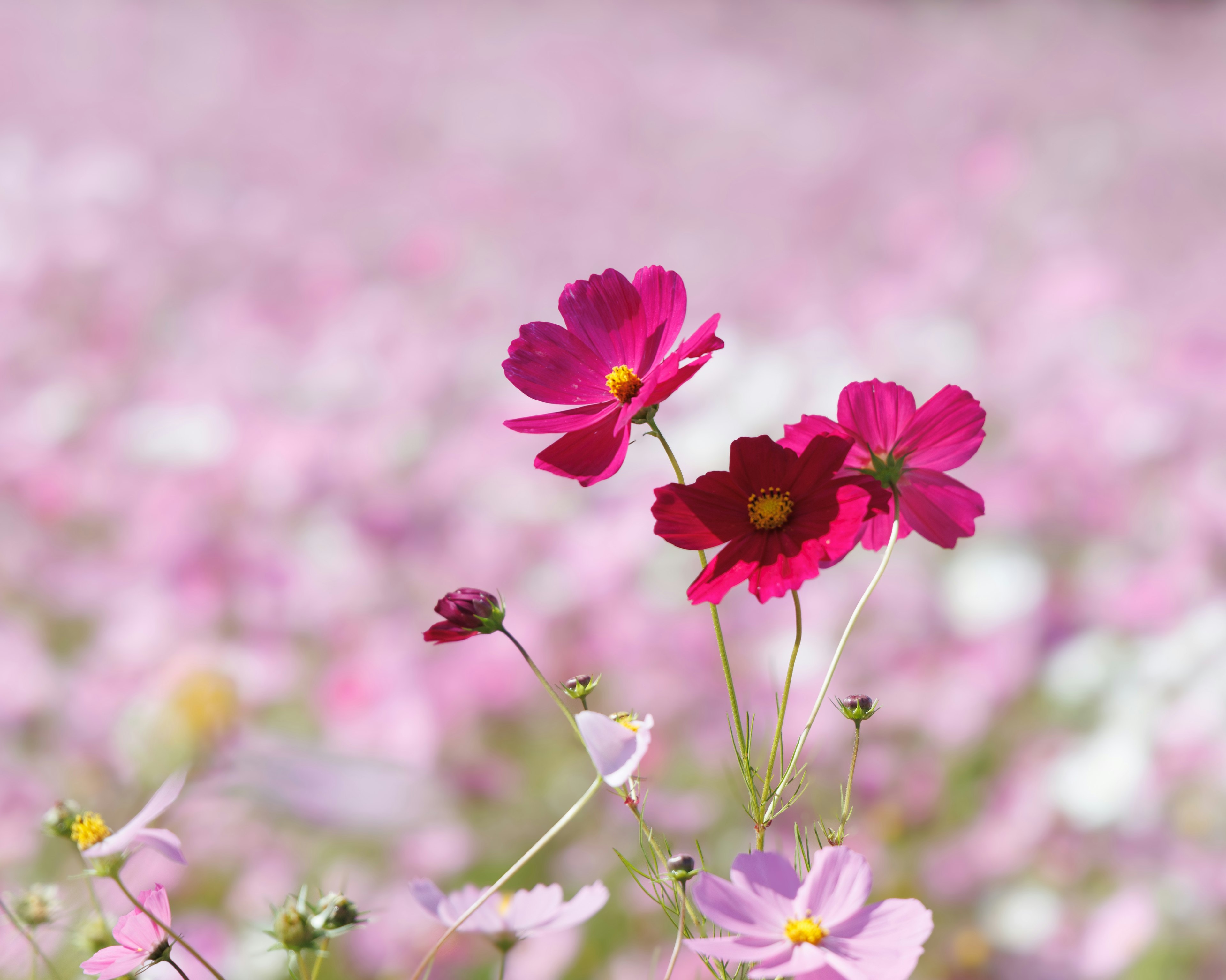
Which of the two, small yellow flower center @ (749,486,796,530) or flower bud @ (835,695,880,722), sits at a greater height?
small yellow flower center @ (749,486,796,530)

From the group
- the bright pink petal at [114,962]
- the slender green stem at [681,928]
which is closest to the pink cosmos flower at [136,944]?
the bright pink petal at [114,962]

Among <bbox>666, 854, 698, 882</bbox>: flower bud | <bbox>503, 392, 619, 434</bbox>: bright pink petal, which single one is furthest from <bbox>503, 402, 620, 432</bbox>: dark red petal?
<bbox>666, 854, 698, 882</bbox>: flower bud

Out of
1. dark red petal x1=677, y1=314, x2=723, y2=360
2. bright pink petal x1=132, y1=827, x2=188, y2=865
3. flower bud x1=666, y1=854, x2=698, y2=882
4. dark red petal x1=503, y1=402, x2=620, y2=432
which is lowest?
bright pink petal x1=132, y1=827, x2=188, y2=865

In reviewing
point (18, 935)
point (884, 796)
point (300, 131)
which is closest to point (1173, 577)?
point (884, 796)

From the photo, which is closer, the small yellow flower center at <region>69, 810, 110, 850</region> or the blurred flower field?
the small yellow flower center at <region>69, 810, 110, 850</region>

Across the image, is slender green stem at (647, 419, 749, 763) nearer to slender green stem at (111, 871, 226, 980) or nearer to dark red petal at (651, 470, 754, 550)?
dark red petal at (651, 470, 754, 550)

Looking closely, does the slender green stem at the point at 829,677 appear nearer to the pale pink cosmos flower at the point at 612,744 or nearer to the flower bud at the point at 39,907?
the pale pink cosmos flower at the point at 612,744
